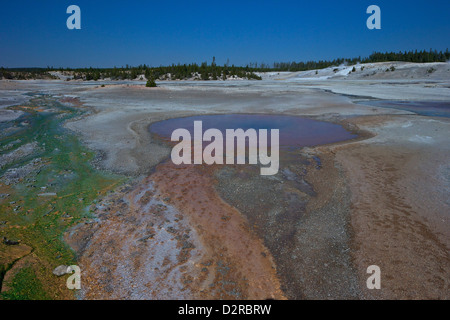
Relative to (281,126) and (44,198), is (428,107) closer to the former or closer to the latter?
(281,126)

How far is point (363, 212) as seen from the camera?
4719mm

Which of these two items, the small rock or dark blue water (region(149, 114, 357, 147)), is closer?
the small rock

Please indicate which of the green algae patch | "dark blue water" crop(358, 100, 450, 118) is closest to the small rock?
the green algae patch

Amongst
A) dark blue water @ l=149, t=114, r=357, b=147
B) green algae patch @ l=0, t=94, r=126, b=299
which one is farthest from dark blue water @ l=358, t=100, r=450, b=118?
green algae patch @ l=0, t=94, r=126, b=299

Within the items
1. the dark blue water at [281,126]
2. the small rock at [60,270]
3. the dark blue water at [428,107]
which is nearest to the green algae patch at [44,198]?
the small rock at [60,270]

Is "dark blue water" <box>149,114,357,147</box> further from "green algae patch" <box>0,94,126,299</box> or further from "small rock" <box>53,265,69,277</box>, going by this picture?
"small rock" <box>53,265,69,277</box>

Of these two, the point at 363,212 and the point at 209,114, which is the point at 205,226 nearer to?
the point at 363,212

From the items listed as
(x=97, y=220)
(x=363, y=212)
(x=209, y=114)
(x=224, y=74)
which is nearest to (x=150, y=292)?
(x=97, y=220)

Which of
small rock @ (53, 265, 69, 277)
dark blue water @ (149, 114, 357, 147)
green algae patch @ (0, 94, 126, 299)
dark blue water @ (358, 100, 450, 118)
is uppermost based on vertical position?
dark blue water @ (358, 100, 450, 118)

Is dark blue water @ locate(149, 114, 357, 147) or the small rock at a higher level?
dark blue water @ locate(149, 114, 357, 147)

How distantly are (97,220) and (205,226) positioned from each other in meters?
1.81

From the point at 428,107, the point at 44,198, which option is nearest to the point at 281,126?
the point at 44,198

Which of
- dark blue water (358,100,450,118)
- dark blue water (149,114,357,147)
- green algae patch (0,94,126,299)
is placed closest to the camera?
green algae patch (0,94,126,299)

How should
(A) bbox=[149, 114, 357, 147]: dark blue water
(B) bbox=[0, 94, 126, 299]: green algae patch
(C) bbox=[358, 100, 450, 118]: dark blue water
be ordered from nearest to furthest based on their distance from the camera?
(B) bbox=[0, 94, 126, 299]: green algae patch → (A) bbox=[149, 114, 357, 147]: dark blue water → (C) bbox=[358, 100, 450, 118]: dark blue water
